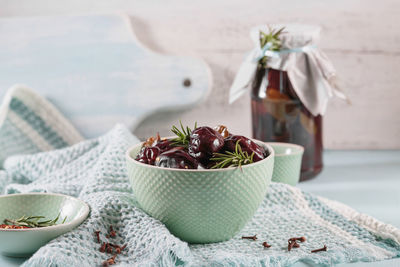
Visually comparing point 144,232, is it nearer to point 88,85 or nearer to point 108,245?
point 108,245

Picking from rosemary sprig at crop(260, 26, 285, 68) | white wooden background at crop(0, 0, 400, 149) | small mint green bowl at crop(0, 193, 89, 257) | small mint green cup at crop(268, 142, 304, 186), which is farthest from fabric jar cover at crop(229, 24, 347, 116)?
small mint green bowl at crop(0, 193, 89, 257)

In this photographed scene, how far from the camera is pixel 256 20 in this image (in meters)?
1.10

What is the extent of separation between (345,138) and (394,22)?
0.27 m

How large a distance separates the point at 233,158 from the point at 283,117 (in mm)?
355

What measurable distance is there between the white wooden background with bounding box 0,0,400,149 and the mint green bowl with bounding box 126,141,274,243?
568mm

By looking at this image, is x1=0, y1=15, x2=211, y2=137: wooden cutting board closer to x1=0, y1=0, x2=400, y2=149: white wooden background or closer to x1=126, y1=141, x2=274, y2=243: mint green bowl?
x1=0, y1=0, x2=400, y2=149: white wooden background

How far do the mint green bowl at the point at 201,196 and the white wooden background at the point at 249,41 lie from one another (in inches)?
22.4

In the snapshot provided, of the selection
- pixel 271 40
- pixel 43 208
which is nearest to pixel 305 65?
pixel 271 40

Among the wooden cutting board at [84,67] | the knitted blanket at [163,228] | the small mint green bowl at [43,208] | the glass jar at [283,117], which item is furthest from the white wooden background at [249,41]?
the small mint green bowl at [43,208]

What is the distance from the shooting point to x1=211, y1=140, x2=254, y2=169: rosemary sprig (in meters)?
0.53

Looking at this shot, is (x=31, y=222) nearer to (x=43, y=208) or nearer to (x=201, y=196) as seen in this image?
(x=43, y=208)

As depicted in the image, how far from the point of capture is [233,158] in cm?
53

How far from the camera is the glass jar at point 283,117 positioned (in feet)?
2.83

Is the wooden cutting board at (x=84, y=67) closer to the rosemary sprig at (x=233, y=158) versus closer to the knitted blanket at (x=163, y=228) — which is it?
the knitted blanket at (x=163, y=228)
